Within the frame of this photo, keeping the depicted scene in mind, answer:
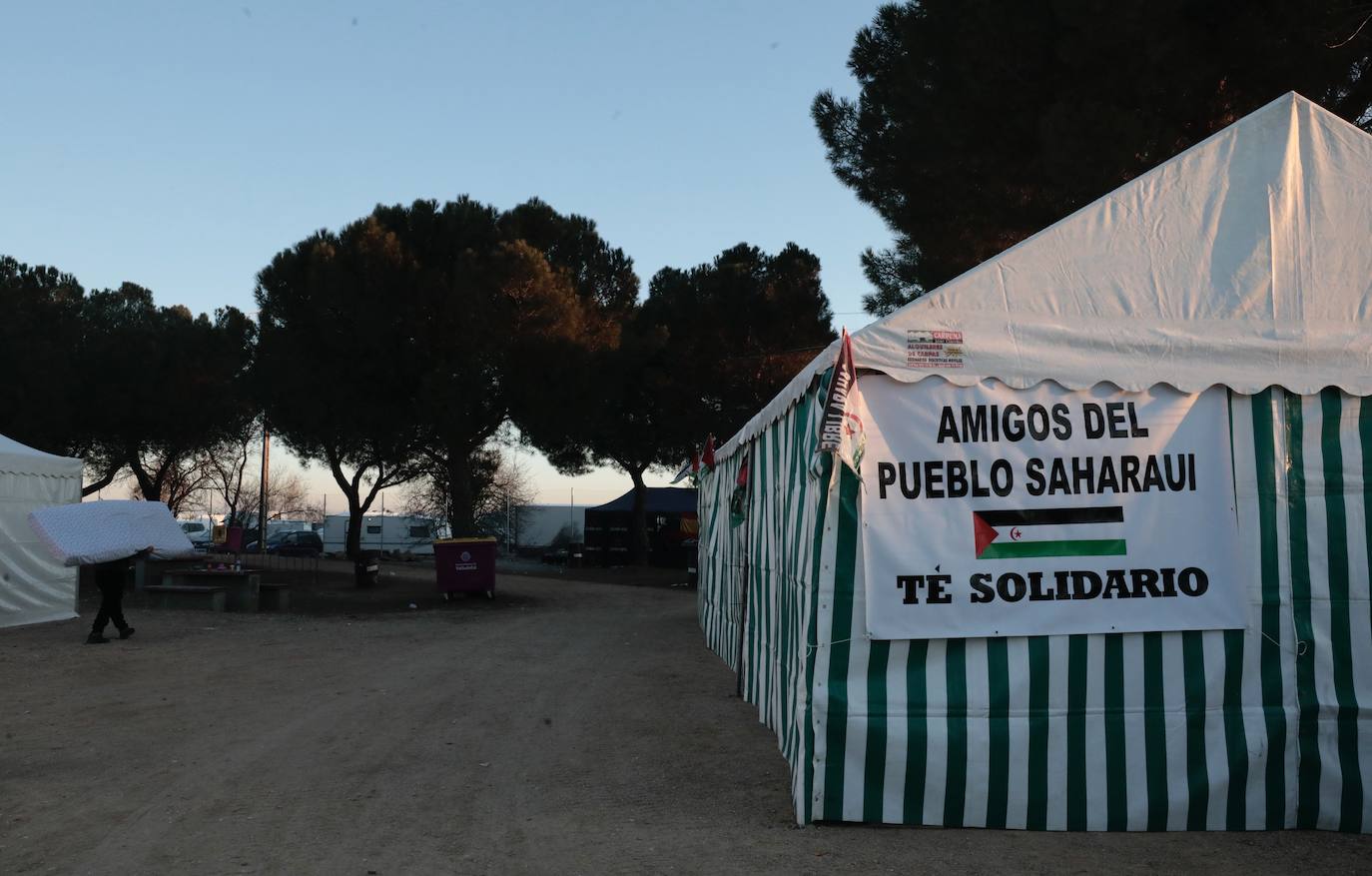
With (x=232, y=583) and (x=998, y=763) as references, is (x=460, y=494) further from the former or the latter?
(x=998, y=763)

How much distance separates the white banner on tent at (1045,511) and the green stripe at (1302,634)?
0.32 metres

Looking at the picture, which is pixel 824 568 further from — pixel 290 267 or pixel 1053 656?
pixel 290 267

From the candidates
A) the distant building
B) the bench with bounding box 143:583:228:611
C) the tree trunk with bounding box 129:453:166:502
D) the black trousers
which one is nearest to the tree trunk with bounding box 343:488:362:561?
the tree trunk with bounding box 129:453:166:502

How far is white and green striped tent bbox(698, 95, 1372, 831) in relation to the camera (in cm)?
522

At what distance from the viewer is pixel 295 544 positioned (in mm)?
48656

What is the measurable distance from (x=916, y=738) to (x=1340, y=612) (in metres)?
2.21

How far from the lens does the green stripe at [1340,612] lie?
5.16m

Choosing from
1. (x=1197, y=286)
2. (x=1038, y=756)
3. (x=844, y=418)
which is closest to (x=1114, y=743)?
(x=1038, y=756)

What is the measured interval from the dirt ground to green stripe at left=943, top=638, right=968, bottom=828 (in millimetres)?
108

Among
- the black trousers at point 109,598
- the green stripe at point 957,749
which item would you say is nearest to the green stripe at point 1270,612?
the green stripe at point 957,749

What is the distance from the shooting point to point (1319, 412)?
5.41 m

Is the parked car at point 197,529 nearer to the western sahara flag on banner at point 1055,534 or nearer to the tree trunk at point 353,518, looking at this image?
the tree trunk at point 353,518

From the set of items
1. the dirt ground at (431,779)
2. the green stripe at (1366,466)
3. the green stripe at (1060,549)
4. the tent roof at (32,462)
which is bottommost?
the dirt ground at (431,779)

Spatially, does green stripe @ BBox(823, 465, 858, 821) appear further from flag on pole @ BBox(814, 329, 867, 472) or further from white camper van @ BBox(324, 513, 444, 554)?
white camper van @ BBox(324, 513, 444, 554)
